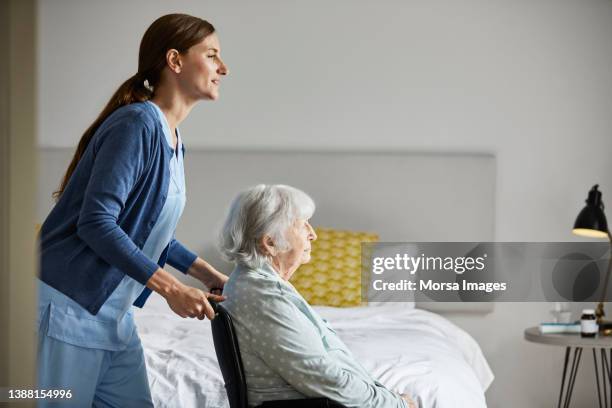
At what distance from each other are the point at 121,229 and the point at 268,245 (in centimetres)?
50

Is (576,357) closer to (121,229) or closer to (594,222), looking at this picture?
(594,222)

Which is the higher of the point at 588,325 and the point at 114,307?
the point at 114,307

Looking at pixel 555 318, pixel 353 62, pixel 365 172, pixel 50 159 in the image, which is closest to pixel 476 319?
pixel 555 318

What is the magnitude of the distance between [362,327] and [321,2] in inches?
76.4

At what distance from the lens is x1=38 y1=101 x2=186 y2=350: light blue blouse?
1.56 meters

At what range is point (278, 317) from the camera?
179cm

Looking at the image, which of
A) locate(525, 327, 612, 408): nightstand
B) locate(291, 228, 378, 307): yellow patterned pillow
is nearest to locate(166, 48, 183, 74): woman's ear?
locate(291, 228, 378, 307): yellow patterned pillow

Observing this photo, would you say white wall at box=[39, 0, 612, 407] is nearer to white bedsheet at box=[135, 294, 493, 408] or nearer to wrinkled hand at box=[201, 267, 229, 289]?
white bedsheet at box=[135, 294, 493, 408]

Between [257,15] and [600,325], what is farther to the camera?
[257,15]

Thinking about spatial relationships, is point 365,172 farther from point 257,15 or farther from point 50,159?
point 50,159

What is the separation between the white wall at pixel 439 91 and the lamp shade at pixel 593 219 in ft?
1.13

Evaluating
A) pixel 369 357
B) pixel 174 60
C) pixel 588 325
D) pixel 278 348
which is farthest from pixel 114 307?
pixel 588 325

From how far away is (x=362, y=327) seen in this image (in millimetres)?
3334

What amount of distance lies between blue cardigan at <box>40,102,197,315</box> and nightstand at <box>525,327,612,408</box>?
2674 mm
